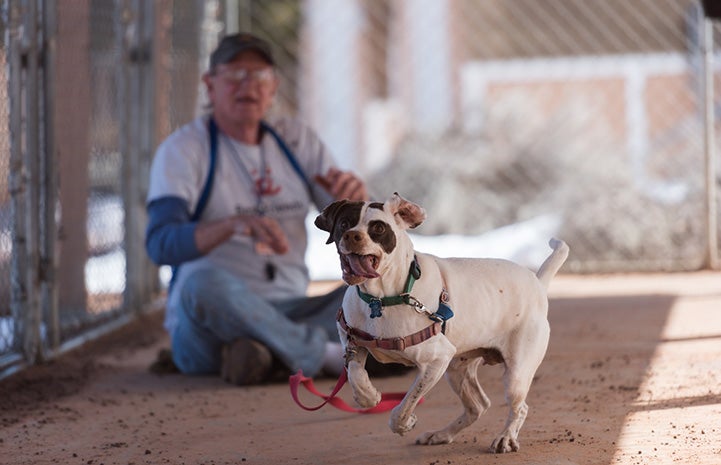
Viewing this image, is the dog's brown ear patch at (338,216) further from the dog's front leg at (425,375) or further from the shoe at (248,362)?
the shoe at (248,362)

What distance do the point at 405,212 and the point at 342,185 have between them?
1.83 metres

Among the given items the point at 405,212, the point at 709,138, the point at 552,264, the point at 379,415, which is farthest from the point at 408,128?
the point at 405,212

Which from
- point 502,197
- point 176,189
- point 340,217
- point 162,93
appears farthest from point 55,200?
point 502,197

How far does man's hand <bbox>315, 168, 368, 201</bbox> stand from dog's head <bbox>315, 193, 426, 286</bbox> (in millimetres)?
1764

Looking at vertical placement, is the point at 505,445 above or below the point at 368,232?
below

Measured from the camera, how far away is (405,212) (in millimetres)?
3465

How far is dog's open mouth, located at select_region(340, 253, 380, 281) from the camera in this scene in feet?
10.8

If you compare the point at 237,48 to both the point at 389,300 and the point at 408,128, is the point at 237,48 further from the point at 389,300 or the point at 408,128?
the point at 408,128

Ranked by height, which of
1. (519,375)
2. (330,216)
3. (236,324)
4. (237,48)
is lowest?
(236,324)

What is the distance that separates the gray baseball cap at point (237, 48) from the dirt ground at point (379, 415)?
1.46 m

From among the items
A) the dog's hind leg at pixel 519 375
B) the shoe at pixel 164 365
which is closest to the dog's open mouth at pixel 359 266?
the dog's hind leg at pixel 519 375

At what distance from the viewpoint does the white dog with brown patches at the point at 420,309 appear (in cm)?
336

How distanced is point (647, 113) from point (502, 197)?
274 inches

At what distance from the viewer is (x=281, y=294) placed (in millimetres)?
5676
